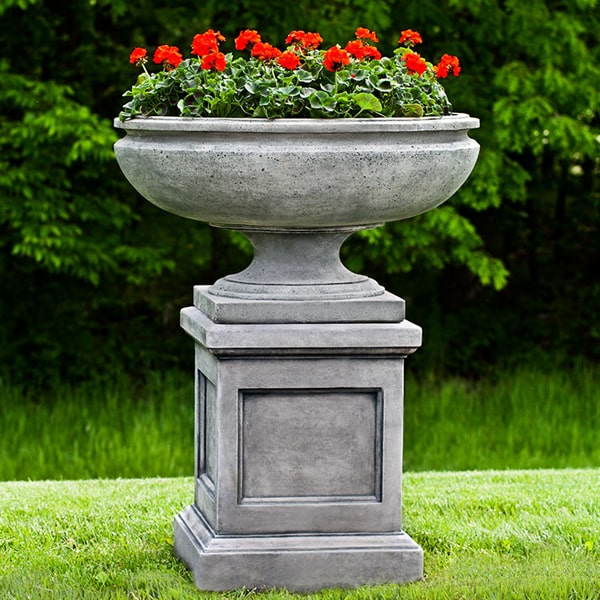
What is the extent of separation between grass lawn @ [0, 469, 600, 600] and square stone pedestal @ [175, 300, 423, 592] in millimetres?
96

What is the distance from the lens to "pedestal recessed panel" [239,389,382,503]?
13.8 ft

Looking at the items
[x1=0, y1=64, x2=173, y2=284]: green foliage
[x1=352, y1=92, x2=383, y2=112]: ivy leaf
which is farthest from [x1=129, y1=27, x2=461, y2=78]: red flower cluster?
[x1=0, y1=64, x2=173, y2=284]: green foliage

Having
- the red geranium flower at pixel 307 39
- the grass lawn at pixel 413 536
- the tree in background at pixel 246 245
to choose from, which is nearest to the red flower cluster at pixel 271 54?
the red geranium flower at pixel 307 39

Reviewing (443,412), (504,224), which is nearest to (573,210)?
(504,224)

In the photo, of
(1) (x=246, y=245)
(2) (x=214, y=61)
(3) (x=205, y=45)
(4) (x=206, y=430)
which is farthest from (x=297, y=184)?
(1) (x=246, y=245)

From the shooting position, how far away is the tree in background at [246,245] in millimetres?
8344

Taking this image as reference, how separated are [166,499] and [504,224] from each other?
6.08 metres

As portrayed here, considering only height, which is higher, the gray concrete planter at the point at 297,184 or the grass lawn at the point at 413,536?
the gray concrete planter at the point at 297,184

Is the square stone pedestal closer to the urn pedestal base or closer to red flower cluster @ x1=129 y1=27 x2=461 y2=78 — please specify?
the urn pedestal base

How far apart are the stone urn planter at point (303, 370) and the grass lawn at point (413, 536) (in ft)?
0.49

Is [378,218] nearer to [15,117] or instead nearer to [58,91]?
[58,91]

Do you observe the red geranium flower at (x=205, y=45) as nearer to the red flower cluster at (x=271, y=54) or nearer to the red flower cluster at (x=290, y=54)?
the red flower cluster at (x=290, y=54)

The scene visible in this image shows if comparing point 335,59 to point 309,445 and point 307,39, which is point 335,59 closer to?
point 307,39

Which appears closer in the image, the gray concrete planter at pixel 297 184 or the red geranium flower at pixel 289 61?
the gray concrete planter at pixel 297 184
